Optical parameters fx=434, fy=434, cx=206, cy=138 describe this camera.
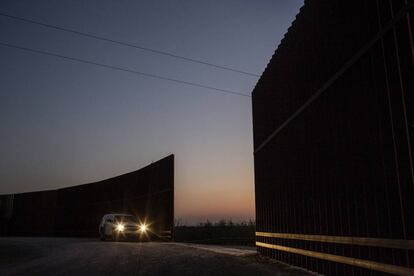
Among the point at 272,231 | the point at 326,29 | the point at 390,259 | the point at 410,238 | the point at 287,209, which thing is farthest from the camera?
the point at 272,231

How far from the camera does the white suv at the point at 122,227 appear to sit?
2134 cm

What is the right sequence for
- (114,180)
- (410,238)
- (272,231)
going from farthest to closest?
1. (114,180)
2. (272,231)
3. (410,238)

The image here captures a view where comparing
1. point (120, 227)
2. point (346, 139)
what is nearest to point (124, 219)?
point (120, 227)

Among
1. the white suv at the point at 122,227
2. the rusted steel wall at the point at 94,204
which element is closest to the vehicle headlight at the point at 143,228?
the white suv at the point at 122,227

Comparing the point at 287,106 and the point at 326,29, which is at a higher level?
the point at 326,29

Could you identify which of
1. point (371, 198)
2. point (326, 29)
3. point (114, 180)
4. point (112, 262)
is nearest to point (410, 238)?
point (371, 198)

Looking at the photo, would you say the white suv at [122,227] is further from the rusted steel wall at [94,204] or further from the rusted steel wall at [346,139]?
the rusted steel wall at [346,139]

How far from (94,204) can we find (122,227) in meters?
9.75

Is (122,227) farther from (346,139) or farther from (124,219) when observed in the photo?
(346,139)

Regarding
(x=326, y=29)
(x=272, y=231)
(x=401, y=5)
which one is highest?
(x=326, y=29)

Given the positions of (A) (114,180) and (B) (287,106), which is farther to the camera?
(A) (114,180)

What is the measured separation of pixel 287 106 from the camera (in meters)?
10.8

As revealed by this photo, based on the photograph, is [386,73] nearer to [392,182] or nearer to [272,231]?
[392,182]

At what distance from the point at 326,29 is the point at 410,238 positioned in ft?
14.1
